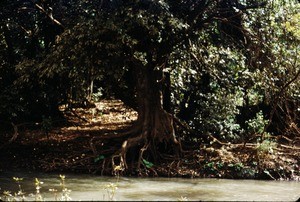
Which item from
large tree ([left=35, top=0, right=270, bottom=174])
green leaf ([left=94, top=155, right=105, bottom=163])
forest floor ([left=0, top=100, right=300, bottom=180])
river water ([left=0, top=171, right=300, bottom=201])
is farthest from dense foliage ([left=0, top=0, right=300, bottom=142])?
river water ([left=0, top=171, right=300, bottom=201])

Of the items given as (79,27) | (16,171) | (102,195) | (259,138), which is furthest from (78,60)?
(259,138)

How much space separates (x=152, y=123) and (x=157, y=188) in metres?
3.02

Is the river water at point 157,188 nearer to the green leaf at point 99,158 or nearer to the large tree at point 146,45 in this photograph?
the green leaf at point 99,158

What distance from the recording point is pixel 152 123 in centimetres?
1333

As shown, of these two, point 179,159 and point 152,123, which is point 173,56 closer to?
point 152,123

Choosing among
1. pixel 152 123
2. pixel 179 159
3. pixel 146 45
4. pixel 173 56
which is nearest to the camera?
pixel 146 45

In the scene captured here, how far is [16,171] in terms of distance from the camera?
1248cm

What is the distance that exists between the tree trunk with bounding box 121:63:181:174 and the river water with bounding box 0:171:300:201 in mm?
1401

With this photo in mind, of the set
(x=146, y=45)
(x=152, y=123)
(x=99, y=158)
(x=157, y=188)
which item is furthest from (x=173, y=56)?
(x=157, y=188)

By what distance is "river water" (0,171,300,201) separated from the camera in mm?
9508

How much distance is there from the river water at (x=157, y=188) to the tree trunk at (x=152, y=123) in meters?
1.40

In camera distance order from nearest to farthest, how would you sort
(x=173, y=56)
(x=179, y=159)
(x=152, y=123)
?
(x=173, y=56), (x=179, y=159), (x=152, y=123)

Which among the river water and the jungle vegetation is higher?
the jungle vegetation

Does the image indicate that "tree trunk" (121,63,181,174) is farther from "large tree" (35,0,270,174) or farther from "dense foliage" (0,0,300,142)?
"dense foliage" (0,0,300,142)
